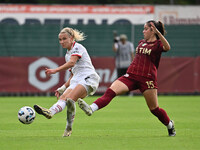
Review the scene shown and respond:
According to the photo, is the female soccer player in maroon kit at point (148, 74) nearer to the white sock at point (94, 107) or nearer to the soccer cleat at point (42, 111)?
the white sock at point (94, 107)

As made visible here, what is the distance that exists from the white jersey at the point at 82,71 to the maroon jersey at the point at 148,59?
68cm

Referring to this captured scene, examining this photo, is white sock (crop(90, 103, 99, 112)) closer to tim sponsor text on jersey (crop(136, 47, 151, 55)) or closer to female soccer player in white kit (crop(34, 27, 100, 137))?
female soccer player in white kit (crop(34, 27, 100, 137))

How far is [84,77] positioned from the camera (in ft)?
28.5

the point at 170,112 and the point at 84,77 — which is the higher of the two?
the point at 84,77

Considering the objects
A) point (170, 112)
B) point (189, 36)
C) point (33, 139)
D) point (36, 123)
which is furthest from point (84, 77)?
point (189, 36)

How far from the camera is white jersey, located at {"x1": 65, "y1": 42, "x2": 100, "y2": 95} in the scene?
340 inches

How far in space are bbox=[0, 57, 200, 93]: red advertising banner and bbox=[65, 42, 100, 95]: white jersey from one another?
37.9 feet

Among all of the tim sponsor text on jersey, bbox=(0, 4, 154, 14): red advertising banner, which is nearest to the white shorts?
the tim sponsor text on jersey

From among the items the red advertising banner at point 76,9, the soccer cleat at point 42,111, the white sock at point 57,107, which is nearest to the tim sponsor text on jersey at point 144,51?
the white sock at point 57,107

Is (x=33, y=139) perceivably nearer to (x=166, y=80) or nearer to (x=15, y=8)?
(x=166, y=80)

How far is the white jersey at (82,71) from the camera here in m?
8.64

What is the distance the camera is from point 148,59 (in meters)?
8.62

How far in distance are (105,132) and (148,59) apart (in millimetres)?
1693

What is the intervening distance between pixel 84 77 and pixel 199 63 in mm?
13204
